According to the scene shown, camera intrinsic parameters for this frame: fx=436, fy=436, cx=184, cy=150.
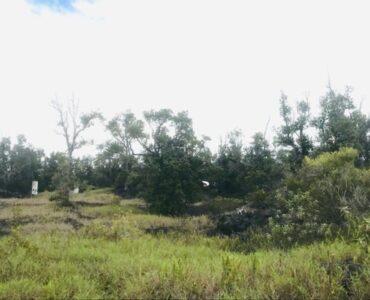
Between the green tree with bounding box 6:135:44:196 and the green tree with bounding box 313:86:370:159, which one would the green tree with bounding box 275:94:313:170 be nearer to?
the green tree with bounding box 313:86:370:159

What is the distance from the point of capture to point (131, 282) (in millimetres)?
6570

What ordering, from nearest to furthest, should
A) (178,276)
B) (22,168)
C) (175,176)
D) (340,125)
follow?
(178,276)
(175,176)
(340,125)
(22,168)

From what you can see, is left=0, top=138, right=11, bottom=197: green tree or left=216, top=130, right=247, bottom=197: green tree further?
left=0, top=138, right=11, bottom=197: green tree

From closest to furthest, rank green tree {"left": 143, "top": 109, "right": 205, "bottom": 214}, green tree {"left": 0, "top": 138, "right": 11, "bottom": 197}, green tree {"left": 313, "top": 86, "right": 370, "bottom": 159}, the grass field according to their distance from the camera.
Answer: the grass field
green tree {"left": 143, "top": 109, "right": 205, "bottom": 214}
green tree {"left": 313, "top": 86, "right": 370, "bottom": 159}
green tree {"left": 0, "top": 138, "right": 11, "bottom": 197}

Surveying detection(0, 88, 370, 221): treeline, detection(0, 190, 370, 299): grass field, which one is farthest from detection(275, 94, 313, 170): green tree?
detection(0, 190, 370, 299): grass field

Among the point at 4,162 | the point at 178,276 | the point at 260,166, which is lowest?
the point at 178,276

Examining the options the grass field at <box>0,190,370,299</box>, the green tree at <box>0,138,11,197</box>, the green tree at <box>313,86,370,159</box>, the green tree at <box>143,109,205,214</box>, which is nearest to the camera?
the grass field at <box>0,190,370,299</box>

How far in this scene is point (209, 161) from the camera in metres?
40.0

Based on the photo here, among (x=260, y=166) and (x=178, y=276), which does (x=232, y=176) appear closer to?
(x=260, y=166)

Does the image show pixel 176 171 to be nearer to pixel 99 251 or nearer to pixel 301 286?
pixel 99 251

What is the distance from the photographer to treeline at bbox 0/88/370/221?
30.4m

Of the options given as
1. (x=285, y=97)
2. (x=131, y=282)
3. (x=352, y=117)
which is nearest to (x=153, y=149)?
(x=285, y=97)

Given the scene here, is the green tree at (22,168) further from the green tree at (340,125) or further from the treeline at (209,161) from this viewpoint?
the green tree at (340,125)

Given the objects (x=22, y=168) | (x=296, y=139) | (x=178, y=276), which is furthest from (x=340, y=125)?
(x=22, y=168)
